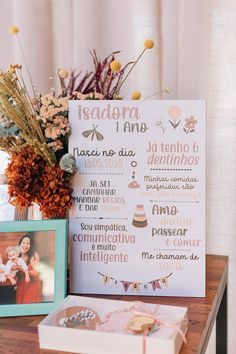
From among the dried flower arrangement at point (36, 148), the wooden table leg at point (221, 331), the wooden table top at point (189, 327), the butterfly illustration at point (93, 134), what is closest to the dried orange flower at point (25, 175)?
the dried flower arrangement at point (36, 148)

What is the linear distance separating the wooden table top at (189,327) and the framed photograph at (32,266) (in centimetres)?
3

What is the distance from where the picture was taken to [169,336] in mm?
768

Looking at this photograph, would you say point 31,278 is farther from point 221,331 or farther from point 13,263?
point 221,331

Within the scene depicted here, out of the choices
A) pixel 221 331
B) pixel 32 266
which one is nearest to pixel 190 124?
pixel 32 266

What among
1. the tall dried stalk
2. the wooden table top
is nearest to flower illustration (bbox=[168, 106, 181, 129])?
the tall dried stalk

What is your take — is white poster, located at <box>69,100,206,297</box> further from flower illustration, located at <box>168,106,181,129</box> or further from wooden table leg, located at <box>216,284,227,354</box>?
wooden table leg, located at <box>216,284,227,354</box>

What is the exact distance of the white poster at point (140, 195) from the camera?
97cm

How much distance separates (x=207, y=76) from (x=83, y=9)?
38 cm

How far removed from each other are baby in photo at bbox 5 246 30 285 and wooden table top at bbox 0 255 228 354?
8cm

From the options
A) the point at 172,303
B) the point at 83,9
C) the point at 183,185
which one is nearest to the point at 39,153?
the point at 183,185

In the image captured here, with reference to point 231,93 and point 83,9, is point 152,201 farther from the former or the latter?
point 83,9

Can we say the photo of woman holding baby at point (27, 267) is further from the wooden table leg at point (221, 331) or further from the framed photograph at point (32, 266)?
the wooden table leg at point (221, 331)

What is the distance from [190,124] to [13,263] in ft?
1.43

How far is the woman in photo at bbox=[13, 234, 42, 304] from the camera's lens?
93cm
